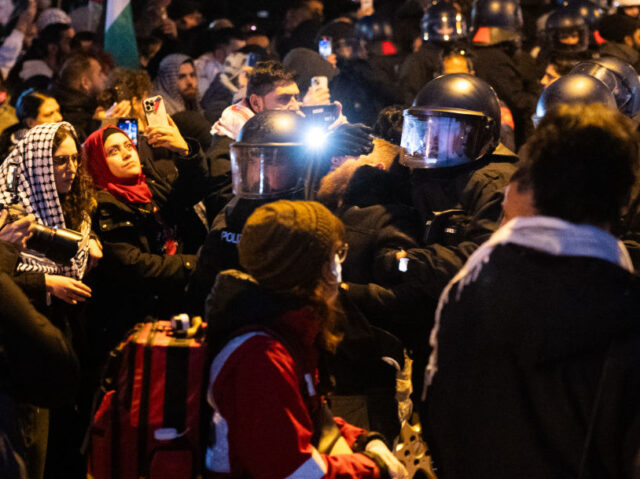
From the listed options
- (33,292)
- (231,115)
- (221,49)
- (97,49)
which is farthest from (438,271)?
(221,49)

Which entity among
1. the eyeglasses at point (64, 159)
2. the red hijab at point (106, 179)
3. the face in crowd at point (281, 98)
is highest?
the face in crowd at point (281, 98)

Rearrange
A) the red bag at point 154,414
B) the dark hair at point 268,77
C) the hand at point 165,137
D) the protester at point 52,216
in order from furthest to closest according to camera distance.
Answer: the dark hair at point 268,77 → the hand at point 165,137 → the protester at point 52,216 → the red bag at point 154,414

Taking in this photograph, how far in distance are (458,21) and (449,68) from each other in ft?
4.71

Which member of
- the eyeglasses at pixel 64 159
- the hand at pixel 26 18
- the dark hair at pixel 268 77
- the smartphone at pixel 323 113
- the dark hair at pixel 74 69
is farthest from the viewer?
the hand at pixel 26 18

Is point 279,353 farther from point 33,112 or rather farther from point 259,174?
point 33,112

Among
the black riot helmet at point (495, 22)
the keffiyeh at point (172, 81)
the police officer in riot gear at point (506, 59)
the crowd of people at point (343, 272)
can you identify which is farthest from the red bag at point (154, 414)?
the black riot helmet at point (495, 22)

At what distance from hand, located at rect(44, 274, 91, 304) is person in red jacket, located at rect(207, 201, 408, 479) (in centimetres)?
122

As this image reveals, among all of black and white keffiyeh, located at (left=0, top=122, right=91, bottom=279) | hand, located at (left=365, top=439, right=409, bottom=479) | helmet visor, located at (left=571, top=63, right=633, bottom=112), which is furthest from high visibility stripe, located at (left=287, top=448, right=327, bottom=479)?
helmet visor, located at (left=571, top=63, right=633, bottom=112)

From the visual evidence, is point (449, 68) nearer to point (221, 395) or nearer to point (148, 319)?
point (148, 319)

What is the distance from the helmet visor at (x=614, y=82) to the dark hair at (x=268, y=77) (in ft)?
5.77

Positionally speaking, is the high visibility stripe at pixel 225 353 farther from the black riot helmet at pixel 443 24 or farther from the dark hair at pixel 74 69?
the black riot helmet at pixel 443 24

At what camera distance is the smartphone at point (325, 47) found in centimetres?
741

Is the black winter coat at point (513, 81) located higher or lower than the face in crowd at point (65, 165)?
higher

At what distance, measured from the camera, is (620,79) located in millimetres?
4562
